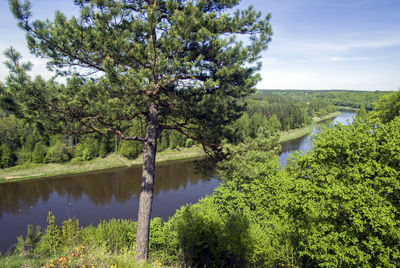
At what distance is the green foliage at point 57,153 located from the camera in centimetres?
4194

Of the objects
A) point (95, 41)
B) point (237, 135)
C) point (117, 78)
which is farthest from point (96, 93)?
point (237, 135)

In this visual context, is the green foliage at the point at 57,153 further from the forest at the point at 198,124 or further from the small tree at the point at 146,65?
the small tree at the point at 146,65

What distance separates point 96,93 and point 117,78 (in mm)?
893

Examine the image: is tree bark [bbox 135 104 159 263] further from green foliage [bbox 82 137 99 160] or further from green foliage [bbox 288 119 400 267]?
green foliage [bbox 82 137 99 160]

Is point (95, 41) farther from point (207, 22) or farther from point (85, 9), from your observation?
point (207, 22)

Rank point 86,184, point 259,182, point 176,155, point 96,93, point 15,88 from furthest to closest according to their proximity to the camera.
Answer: point 176,155 → point 86,184 → point 259,182 → point 96,93 → point 15,88

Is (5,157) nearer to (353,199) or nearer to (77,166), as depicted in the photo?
(77,166)

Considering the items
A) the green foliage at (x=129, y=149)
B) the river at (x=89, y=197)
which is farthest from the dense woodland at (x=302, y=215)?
the green foliage at (x=129, y=149)

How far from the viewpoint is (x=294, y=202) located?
10641 mm

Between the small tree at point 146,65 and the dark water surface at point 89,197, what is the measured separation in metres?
17.3

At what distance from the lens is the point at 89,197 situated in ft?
97.9

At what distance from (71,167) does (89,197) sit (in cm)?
1423

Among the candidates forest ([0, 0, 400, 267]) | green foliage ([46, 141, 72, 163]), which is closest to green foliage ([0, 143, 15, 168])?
green foliage ([46, 141, 72, 163])

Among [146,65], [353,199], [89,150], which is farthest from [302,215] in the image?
[89,150]
